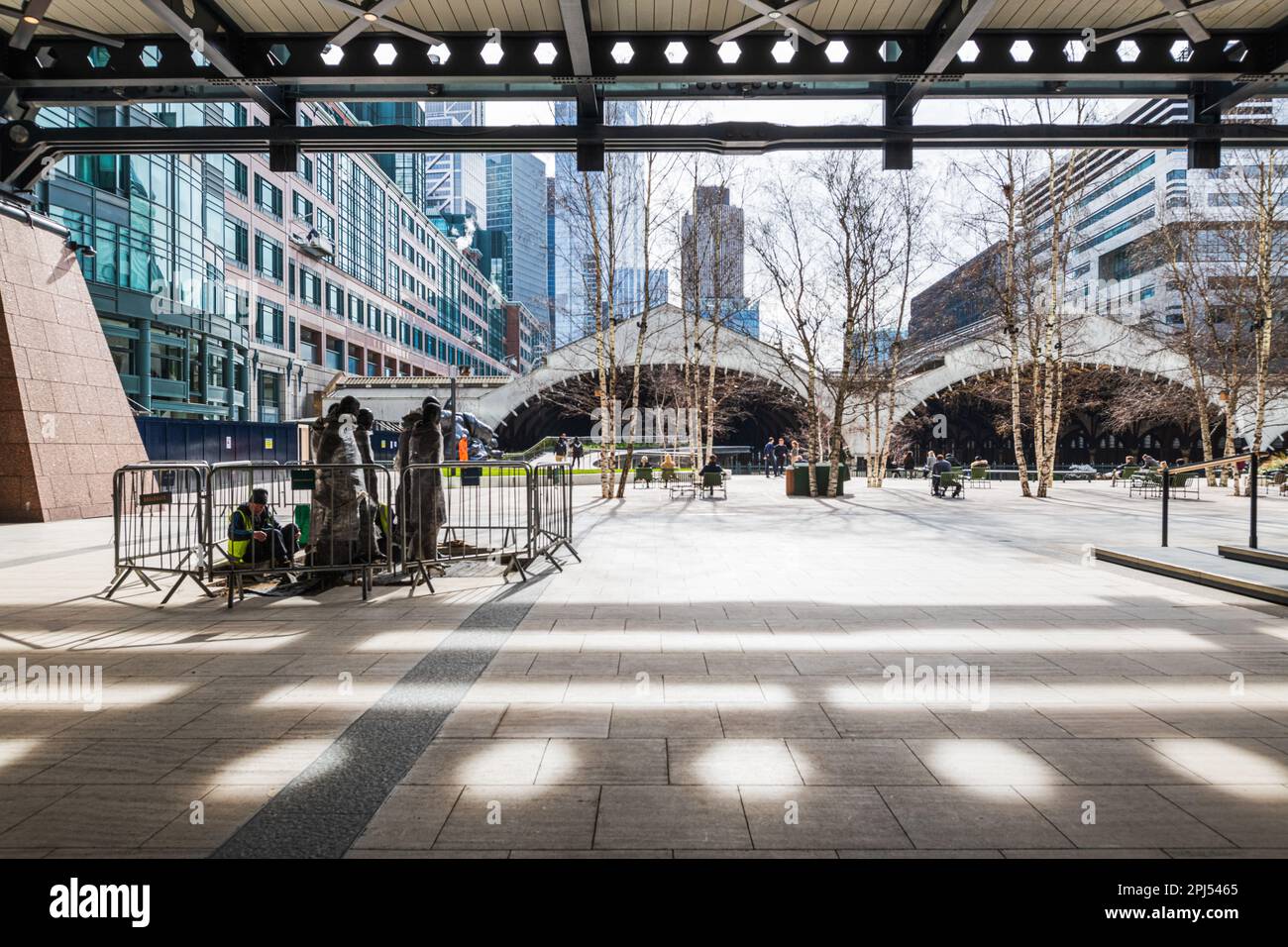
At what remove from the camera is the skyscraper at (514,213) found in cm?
16512

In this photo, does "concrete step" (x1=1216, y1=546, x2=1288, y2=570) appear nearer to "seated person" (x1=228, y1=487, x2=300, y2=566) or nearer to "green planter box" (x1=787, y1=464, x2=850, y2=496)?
"seated person" (x1=228, y1=487, x2=300, y2=566)

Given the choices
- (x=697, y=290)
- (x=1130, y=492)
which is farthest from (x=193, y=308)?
(x=1130, y=492)

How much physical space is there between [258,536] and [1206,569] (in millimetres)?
11539

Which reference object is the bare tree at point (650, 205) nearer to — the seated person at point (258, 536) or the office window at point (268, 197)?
the seated person at point (258, 536)

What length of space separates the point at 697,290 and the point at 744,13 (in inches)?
787

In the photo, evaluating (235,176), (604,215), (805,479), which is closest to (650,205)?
(604,215)

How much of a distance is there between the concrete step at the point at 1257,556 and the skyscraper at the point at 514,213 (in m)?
158

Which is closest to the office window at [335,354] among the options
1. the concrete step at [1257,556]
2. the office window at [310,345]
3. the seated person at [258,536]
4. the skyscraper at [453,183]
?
the office window at [310,345]

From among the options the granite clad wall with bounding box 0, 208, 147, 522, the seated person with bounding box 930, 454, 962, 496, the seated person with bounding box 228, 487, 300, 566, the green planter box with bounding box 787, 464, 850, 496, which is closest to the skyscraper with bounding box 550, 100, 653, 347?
the green planter box with bounding box 787, 464, 850, 496

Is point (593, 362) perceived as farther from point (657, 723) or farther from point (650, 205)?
point (657, 723)

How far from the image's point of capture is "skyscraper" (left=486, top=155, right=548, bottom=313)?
165m

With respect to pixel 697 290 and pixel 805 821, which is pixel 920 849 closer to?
pixel 805 821
